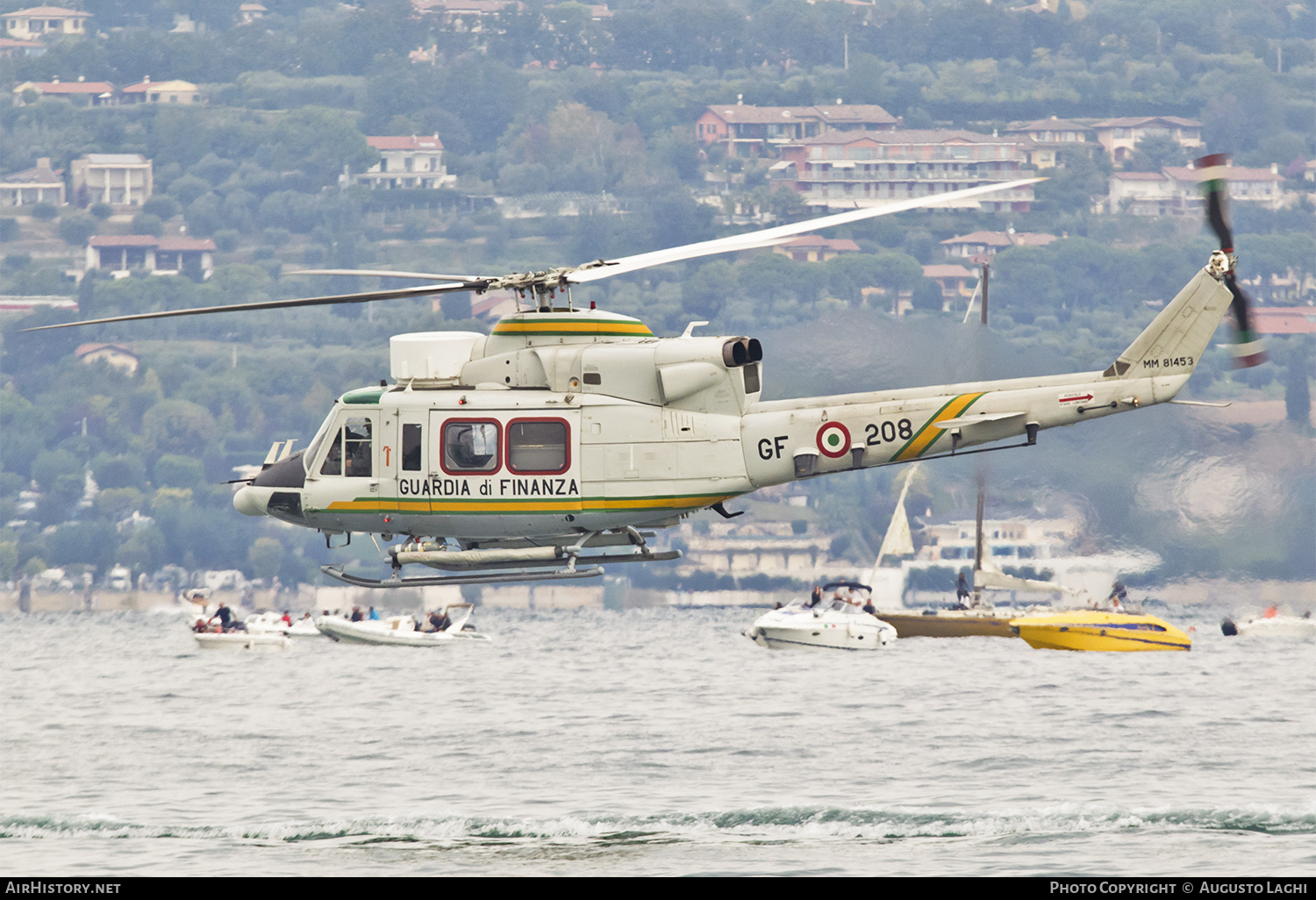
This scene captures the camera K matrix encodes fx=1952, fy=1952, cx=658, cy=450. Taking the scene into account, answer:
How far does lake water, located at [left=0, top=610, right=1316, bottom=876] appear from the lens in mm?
23953

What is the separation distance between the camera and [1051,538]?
107 m

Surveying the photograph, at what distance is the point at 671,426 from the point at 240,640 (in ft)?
167

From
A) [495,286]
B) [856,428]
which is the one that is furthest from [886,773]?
[495,286]

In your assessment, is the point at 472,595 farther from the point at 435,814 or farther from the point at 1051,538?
the point at 435,814

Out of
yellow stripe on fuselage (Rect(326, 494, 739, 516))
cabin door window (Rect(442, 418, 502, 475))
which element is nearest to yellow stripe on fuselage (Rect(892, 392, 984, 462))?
yellow stripe on fuselage (Rect(326, 494, 739, 516))

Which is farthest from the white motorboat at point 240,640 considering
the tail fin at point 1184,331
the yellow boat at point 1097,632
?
the tail fin at point 1184,331

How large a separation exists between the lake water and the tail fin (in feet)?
19.2

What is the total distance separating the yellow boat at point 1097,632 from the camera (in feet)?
184

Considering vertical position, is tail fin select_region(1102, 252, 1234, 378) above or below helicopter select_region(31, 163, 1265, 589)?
above

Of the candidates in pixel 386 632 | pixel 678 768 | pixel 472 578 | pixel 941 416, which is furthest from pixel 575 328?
pixel 386 632

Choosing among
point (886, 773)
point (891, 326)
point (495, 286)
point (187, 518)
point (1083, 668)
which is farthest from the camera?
point (187, 518)

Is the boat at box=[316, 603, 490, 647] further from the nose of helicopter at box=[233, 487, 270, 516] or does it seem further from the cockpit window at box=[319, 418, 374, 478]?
the cockpit window at box=[319, 418, 374, 478]

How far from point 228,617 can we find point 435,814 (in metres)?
44.8

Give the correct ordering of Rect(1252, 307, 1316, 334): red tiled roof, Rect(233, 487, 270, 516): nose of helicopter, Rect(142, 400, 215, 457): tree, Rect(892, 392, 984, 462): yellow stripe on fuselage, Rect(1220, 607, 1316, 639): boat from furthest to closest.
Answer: Rect(1252, 307, 1316, 334): red tiled roof → Rect(142, 400, 215, 457): tree → Rect(1220, 607, 1316, 639): boat → Rect(233, 487, 270, 516): nose of helicopter → Rect(892, 392, 984, 462): yellow stripe on fuselage
